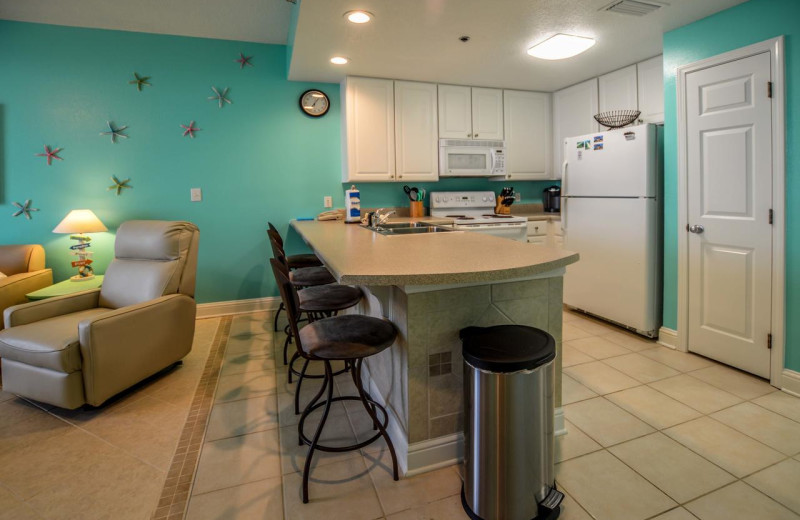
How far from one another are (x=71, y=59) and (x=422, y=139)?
3.00m

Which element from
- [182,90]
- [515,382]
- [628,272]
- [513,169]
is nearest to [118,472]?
[515,382]

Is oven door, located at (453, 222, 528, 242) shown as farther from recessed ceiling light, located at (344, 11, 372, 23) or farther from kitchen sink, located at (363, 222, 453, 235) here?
recessed ceiling light, located at (344, 11, 372, 23)

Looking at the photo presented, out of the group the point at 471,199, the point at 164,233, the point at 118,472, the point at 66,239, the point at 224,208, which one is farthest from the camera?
the point at 471,199

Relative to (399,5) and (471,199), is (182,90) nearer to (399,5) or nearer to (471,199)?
(399,5)

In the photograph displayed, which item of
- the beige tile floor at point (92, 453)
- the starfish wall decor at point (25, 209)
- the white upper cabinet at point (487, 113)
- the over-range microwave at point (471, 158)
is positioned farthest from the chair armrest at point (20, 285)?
the white upper cabinet at point (487, 113)

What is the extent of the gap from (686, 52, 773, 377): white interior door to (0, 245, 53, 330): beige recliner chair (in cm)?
Answer: 470

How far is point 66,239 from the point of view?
3.74 metres

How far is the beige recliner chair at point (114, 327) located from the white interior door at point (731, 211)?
337 centimetres

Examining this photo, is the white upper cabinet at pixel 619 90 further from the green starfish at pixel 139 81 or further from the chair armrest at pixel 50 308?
the chair armrest at pixel 50 308

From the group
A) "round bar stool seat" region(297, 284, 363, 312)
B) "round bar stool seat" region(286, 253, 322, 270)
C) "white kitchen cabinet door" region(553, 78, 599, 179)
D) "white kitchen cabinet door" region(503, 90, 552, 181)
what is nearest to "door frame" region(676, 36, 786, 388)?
"white kitchen cabinet door" region(553, 78, 599, 179)

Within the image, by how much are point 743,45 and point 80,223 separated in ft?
15.5

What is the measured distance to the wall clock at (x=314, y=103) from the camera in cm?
421

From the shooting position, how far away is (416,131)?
427 cm

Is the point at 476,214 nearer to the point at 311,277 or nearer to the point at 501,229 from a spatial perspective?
the point at 501,229
